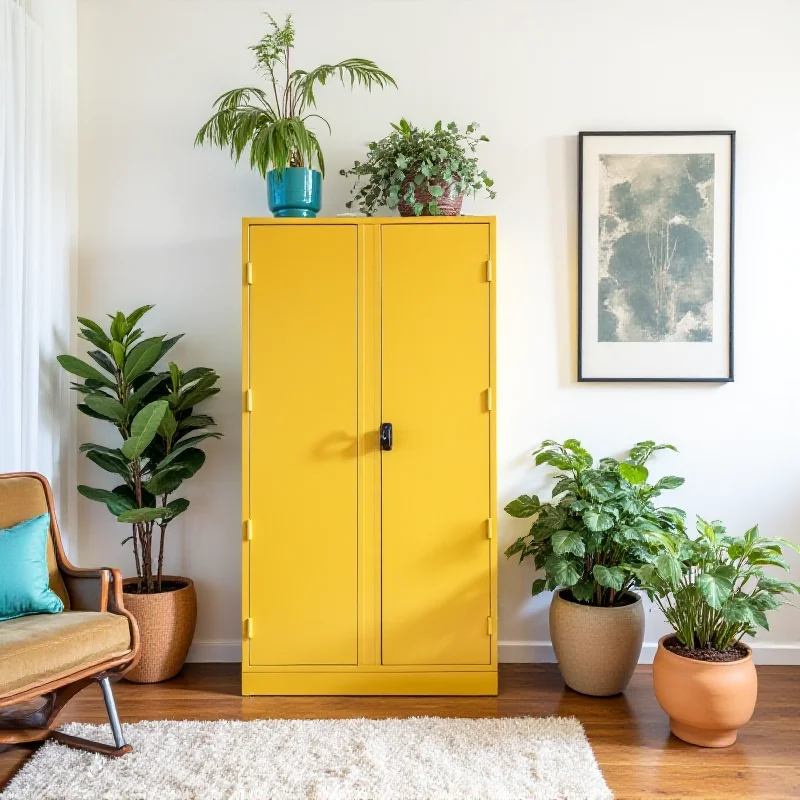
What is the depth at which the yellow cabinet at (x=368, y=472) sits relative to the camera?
8.46 feet

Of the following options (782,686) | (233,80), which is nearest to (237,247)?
(233,80)

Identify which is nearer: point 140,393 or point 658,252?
point 140,393

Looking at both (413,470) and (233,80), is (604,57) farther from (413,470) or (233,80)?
(413,470)

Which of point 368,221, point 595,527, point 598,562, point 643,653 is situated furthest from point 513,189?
point 643,653

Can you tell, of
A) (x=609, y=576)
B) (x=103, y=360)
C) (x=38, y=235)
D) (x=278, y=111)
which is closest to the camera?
(x=609, y=576)

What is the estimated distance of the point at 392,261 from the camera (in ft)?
8.45

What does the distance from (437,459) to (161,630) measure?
1261mm

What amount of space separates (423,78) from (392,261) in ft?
3.15

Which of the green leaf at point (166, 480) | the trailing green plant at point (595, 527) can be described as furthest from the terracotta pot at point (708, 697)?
the green leaf at point (166, 480)

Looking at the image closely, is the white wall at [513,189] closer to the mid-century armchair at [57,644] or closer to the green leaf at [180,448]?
the green leaf at [180,448]

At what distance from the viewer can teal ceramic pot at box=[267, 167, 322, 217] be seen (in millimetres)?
2615

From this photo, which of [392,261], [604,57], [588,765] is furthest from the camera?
[604,57]

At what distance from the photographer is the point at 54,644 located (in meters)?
1.93

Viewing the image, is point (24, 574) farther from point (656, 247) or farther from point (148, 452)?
point (656, 247)
